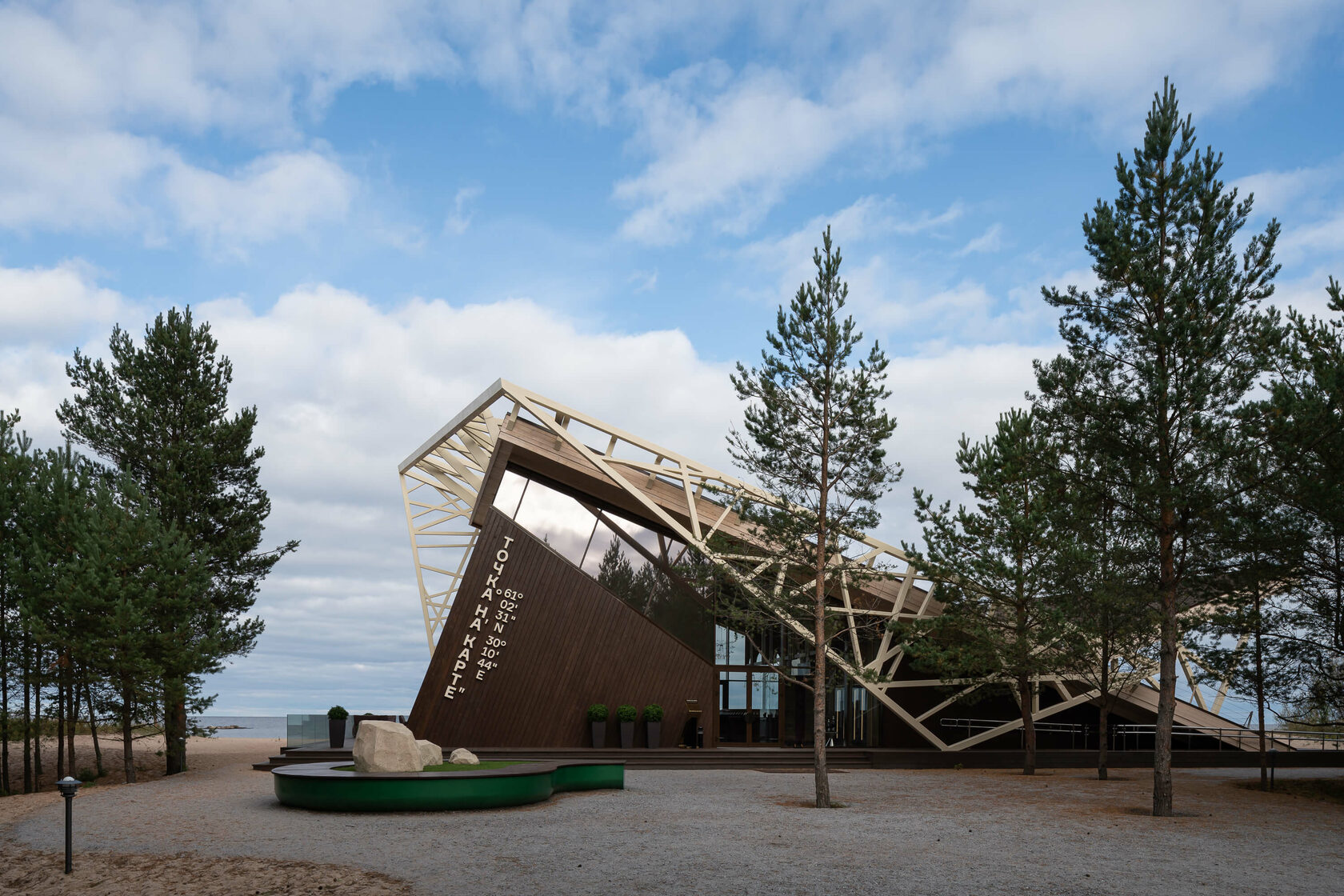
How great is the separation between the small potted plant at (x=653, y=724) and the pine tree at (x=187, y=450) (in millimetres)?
9400

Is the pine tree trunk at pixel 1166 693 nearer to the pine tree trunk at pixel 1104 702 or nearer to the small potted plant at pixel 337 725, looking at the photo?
the pine tree trunk at pixel 1104 702

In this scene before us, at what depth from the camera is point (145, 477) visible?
22.5 meters

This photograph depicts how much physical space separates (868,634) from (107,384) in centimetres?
2003

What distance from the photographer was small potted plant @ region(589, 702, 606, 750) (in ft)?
74.0

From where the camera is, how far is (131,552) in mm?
19031

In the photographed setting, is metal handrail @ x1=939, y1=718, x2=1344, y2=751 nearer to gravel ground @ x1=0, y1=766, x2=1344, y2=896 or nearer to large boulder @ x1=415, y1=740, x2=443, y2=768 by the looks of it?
gravel ground @ x1=0, y1=766, x2=1344, y2=896

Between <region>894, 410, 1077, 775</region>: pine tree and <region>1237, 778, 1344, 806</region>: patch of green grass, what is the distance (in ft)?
14.6

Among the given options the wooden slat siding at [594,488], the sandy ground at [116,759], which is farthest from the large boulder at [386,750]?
the wooden slat siding at [594,488]

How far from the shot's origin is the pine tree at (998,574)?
21.6 m

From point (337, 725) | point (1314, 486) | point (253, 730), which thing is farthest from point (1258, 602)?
point (253, 730)

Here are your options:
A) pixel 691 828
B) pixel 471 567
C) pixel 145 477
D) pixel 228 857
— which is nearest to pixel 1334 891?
pixel 691 828

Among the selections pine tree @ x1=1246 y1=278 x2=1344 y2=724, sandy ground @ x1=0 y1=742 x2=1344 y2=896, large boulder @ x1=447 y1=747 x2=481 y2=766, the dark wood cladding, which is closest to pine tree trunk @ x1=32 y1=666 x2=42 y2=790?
sandy ground @ x1=0 y1=742 x2=1344 y2=896

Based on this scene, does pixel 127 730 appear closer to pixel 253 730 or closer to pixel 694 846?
pixel 694 846

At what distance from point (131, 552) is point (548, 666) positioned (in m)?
9.19
